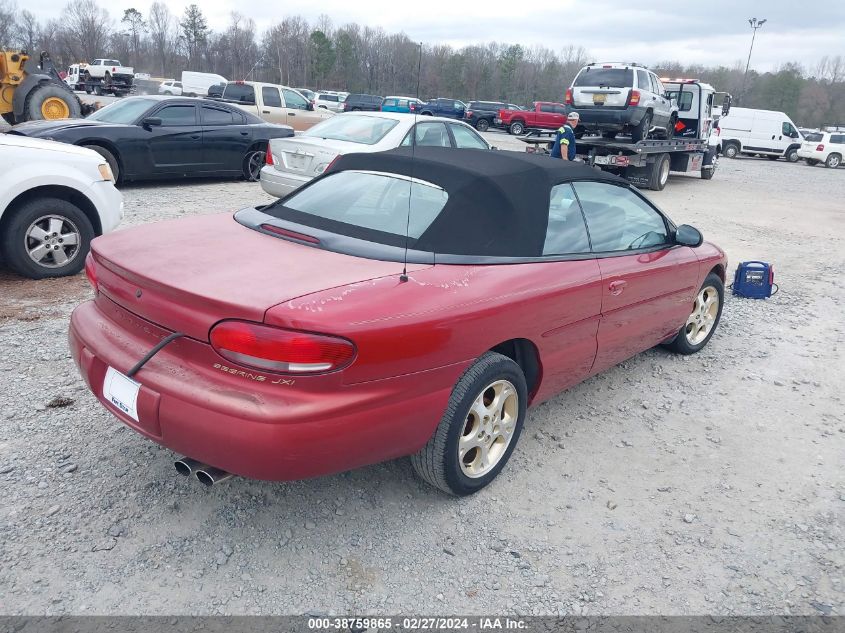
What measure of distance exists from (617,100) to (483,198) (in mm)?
14150

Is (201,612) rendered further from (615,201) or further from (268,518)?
(615,201)

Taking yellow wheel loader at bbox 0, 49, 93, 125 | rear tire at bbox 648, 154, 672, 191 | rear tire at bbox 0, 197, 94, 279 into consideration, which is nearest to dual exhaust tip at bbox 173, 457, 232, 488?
rear tire at bbox 0, 197, 94, 279

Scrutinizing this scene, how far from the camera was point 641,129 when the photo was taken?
15.9m

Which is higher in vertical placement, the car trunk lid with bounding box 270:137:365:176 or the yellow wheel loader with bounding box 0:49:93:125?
the yellow wheel loader with bounding box 0:49:93:125

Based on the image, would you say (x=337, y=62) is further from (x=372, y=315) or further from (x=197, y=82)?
(x=372, y=315)

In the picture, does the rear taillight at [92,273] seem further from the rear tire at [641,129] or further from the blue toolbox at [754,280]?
the rear tire at [641,129]

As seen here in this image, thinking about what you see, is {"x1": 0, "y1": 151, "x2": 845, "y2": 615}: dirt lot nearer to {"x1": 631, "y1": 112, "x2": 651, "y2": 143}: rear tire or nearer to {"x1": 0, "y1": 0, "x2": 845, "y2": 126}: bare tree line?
{"x1": 631, "y1": 112, "x2": 651, "y2": 143}: rear tire

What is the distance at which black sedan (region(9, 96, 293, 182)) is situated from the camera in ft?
30.8

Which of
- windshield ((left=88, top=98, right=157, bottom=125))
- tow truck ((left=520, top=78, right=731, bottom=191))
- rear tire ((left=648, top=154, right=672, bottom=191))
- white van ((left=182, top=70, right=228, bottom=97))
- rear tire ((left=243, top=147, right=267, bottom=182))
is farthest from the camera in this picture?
white van ((left=182, top=70, right=228, bottom=97))

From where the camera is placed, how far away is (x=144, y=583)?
2.38m

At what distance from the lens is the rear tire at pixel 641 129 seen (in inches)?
622

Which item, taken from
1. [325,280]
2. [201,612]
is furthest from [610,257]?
A: [201,612]

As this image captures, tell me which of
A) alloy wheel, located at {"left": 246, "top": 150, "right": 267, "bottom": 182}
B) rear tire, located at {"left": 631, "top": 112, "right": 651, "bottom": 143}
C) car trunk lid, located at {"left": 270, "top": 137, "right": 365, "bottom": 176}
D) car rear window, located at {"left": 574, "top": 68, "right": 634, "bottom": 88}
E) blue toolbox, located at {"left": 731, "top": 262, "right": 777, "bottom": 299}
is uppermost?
car rear window, located at {"left": 574, "top": 68, "right": 634, "bottom": 88}

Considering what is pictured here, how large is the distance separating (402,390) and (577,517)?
3.75 ft
